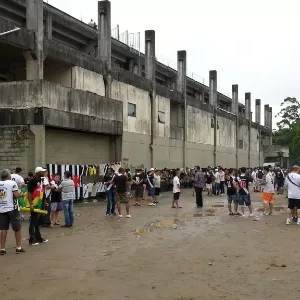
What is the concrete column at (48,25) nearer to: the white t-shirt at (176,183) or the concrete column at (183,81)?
the concrete column at (183,81)

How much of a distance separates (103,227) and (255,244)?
4.80 meters

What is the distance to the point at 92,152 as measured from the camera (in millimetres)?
24594

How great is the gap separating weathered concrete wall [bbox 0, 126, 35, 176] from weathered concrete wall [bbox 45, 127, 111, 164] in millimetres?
1070

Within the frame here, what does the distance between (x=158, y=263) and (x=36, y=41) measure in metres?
15.6

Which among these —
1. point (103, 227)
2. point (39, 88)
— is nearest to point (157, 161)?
point (39, 88)

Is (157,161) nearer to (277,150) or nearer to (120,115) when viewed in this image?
(120,115)

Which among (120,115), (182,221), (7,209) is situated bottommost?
(182,221)

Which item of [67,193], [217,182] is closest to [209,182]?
[217,182]

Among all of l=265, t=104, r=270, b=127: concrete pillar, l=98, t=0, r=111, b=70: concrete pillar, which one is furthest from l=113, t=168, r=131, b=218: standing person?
l=265, t=104, r=270, b=127: concrete pillar

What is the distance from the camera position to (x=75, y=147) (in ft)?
75.6

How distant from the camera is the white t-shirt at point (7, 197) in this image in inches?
365

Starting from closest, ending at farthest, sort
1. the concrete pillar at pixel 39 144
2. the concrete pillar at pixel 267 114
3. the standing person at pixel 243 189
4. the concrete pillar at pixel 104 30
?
the standing person at pixel 243 189, the concrete pillar at pixel 39 144, the concrete pillar at pixel 104 30, the concrete pillar at pixel 267 114

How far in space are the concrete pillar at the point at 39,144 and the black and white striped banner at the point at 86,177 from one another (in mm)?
1012

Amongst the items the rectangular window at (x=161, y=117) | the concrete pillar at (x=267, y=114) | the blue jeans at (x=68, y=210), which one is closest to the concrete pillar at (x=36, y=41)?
the blue jeans at (x=68, y=210)
